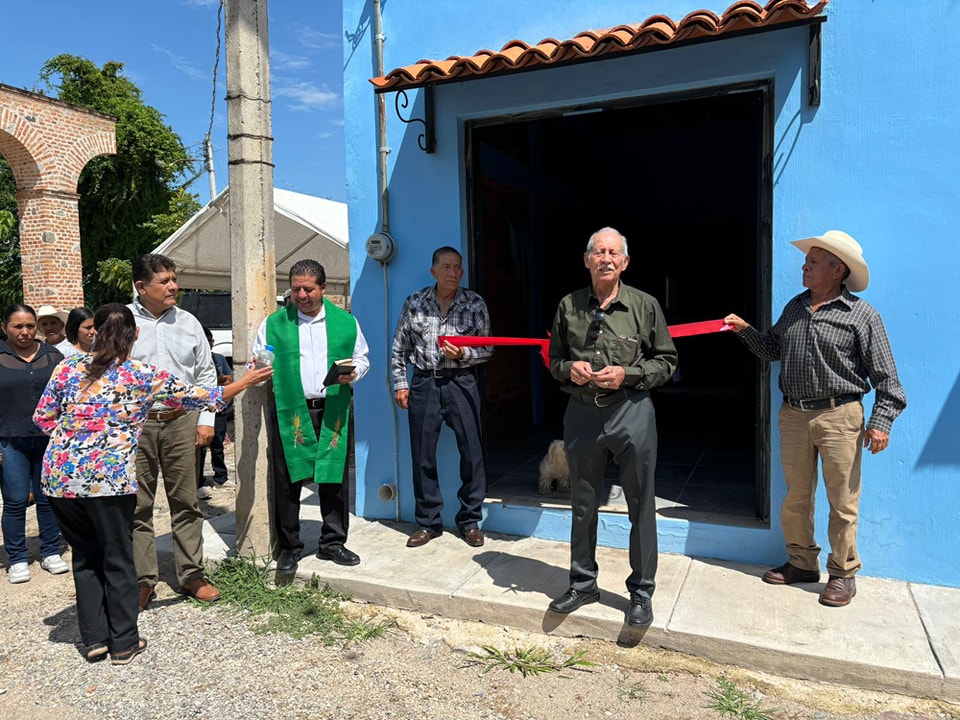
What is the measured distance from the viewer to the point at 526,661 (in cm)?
Result: 356

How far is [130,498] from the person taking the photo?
3588 mm

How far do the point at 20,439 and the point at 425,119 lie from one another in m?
3.61

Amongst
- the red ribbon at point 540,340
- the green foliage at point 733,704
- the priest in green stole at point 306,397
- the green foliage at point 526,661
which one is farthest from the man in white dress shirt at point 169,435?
the green foliage at point 733,704

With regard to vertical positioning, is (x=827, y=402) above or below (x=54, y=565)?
above

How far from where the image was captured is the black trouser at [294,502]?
4.45 metres

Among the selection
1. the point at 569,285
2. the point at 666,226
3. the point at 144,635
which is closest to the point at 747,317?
the point at 666,226

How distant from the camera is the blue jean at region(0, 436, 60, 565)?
488 cm

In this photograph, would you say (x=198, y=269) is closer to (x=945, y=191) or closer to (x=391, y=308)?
(x=391, y=308)

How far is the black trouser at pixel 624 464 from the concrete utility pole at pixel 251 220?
2031 mm

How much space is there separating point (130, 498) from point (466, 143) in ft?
10.6

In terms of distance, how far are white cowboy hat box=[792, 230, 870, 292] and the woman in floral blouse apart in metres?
3.41

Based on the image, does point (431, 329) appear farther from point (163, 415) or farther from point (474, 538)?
point (163, 415)

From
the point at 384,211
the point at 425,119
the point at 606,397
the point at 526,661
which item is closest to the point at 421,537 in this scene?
the point at 526,661

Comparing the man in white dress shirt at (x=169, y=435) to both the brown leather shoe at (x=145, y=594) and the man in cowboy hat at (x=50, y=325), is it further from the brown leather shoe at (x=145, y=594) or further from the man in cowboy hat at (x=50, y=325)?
the man in cowboy hat at (x=50, y=325)
